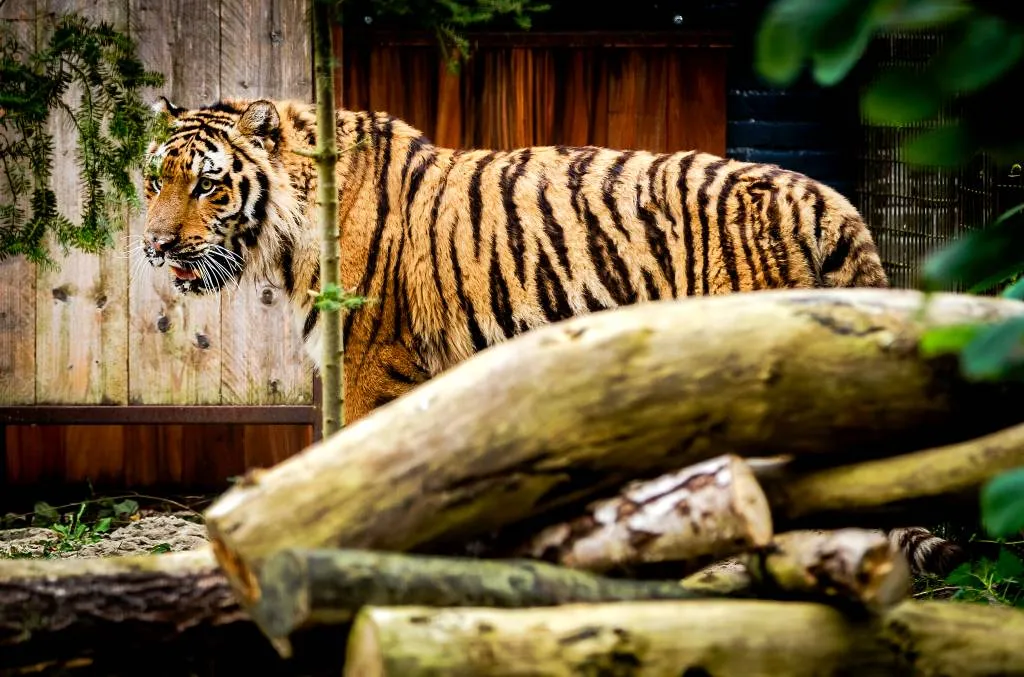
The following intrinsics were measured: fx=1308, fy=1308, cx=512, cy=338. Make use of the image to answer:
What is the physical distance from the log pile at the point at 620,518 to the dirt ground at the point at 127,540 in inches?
92.8

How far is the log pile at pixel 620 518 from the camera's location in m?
2.40

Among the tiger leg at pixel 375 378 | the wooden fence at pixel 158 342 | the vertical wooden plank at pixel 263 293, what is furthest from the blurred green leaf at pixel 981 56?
the wooden fence at pixel 158 342

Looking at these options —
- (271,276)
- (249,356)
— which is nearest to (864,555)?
(271,276)

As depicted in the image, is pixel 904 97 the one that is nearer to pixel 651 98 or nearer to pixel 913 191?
pixel 913 191

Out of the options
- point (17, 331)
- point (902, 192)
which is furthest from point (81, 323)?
point (902, 192)

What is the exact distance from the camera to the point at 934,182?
5348 millimetres

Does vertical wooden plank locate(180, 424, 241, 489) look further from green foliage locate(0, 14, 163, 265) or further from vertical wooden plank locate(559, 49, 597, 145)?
green foliage locate(0, 14, 163, 265)

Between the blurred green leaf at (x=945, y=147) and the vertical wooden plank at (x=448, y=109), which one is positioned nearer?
the blurred green leaf at (x=945, y=147)

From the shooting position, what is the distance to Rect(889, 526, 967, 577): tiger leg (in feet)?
13.7

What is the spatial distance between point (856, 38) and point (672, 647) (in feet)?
4.56

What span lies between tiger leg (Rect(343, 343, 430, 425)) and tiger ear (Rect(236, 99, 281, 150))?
2.90 ft

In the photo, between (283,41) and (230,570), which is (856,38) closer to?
(230,570)

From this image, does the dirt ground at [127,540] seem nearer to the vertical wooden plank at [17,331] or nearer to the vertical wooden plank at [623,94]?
the vertical wooden plank at [17,331]

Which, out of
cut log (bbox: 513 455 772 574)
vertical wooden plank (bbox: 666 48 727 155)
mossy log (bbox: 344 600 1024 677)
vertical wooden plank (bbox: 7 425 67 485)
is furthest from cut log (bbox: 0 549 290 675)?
vertical wooden plank (bbox: 666 48 727 155)
